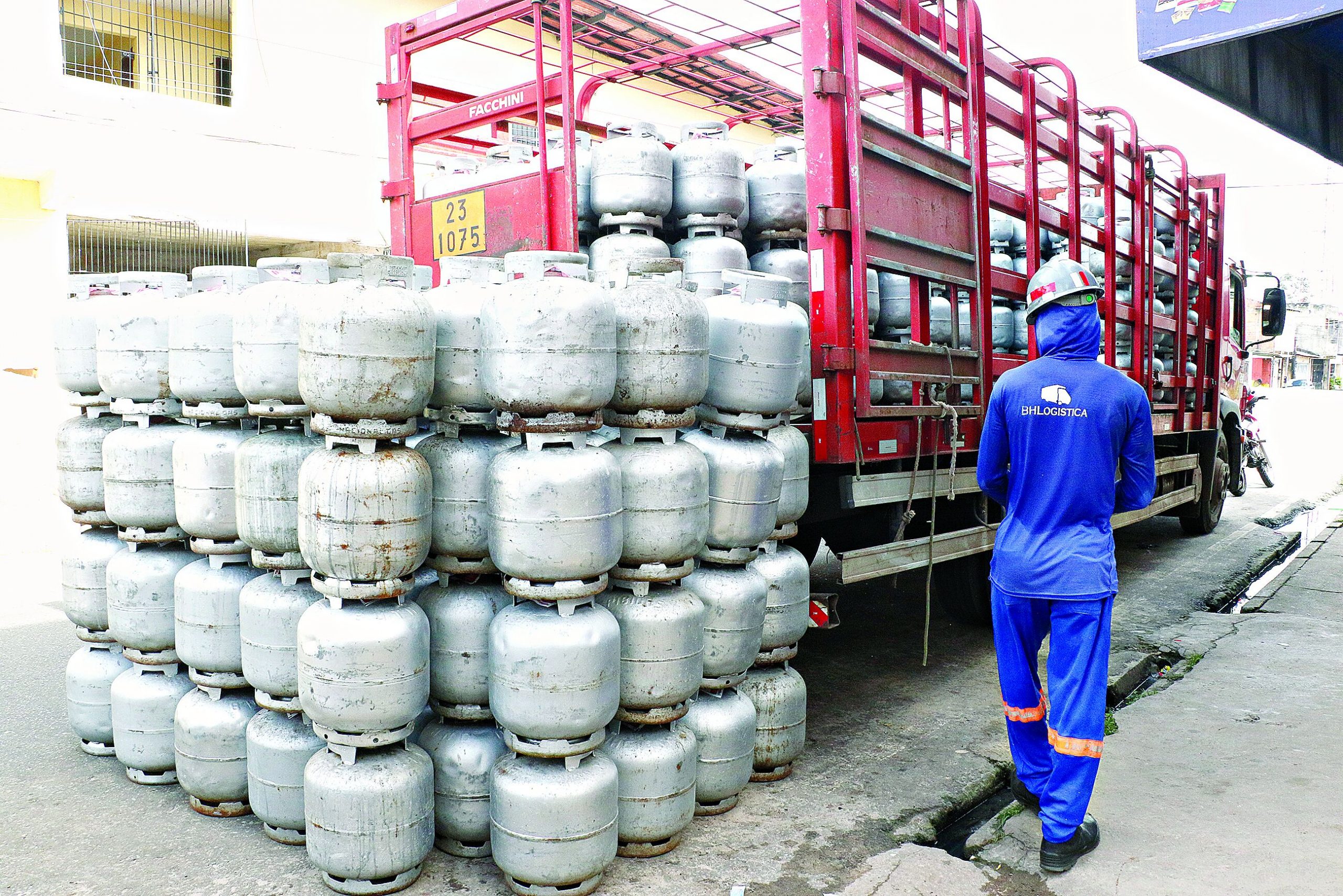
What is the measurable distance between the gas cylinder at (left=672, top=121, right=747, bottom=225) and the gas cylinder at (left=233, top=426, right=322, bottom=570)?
2.20 metres

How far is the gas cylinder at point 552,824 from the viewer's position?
2885mm

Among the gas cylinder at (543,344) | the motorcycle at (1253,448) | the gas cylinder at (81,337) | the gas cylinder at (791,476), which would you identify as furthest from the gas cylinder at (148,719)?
the motorcycle at (1253,448)

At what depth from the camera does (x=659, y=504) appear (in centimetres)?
316

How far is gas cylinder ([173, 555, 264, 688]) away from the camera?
3389 millimetres

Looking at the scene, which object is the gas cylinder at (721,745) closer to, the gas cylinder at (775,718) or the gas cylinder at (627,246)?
the gas cylinder at (775,718)

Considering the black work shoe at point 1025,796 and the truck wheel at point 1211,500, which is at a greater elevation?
the truck wheel at point 1211,500

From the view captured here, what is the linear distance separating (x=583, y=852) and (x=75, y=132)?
423 inches

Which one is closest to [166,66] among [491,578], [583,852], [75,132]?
[75,132]

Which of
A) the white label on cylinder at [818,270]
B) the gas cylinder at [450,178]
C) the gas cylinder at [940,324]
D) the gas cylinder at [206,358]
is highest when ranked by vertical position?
the gas cylinder at [450,178]

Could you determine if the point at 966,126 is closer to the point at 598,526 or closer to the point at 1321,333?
the point at 598,526

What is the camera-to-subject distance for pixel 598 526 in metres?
2.94

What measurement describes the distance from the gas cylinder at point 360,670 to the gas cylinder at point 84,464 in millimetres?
1587

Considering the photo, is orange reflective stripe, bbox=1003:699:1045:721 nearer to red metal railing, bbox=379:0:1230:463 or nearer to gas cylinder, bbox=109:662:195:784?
red metal railing, bbox=379:0:1230:463

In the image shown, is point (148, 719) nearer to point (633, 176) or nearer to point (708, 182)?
point (633, 176)
